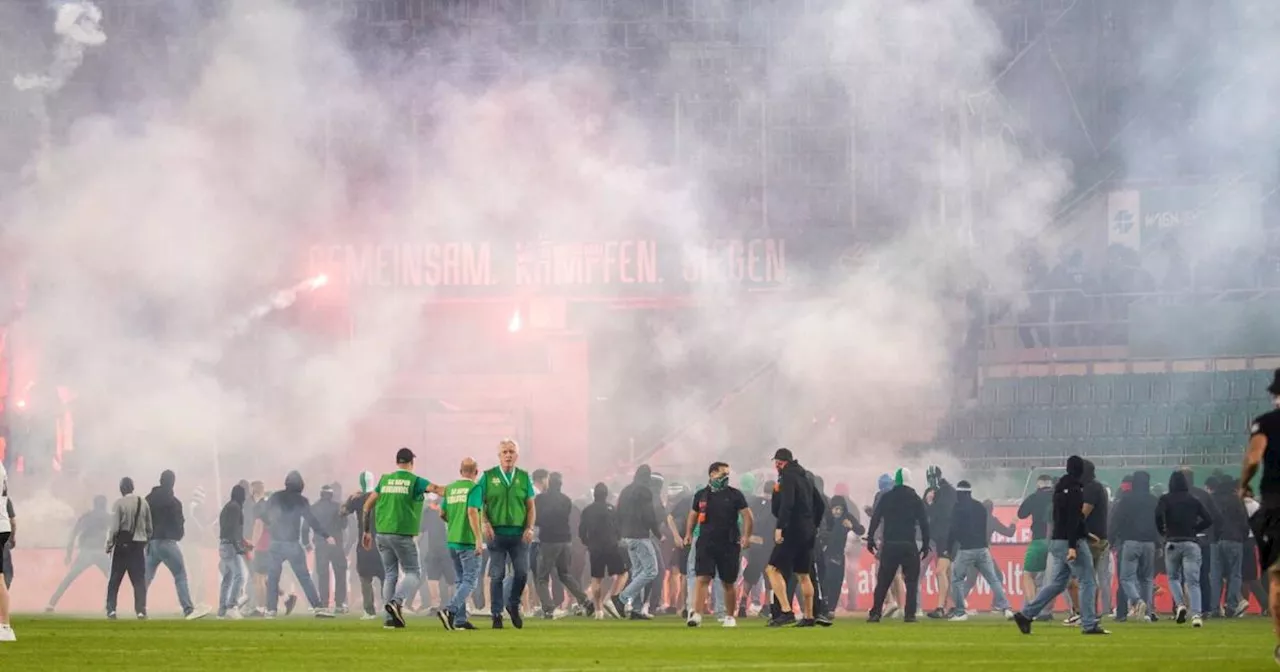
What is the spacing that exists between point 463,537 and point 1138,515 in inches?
319

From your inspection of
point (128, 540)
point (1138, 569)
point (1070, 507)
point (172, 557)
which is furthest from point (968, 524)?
point (128, 540)

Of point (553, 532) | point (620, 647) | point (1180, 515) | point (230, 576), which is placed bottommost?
point (620, 647)

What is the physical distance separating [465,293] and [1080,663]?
94.4ft

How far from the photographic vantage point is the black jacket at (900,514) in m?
20.5

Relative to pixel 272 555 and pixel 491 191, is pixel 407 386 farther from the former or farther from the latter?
pixel 272 555

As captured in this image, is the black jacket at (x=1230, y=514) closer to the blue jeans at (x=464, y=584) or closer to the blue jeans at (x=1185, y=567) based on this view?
the blue jeans at (x=1185, y=567)

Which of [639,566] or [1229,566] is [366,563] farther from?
[1229,566]

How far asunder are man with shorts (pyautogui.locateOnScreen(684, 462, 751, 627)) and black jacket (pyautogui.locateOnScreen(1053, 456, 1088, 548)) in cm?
322

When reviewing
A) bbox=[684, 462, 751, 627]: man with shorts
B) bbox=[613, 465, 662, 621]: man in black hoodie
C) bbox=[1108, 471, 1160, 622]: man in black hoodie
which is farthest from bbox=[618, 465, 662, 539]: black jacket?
bbox=[1108, 471, 1160, 622]: man in black hoodie

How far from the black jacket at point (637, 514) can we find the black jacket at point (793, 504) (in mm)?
3656

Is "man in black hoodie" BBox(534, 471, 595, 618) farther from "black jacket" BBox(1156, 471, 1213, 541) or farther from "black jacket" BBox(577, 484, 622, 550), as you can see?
"black jacket" BBox(1156, 471, 1213, 541)

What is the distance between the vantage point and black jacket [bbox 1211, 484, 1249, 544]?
22.8 meters

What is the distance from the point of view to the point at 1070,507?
16750mm

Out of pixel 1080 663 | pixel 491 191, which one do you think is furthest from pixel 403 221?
pixel 1080 663
